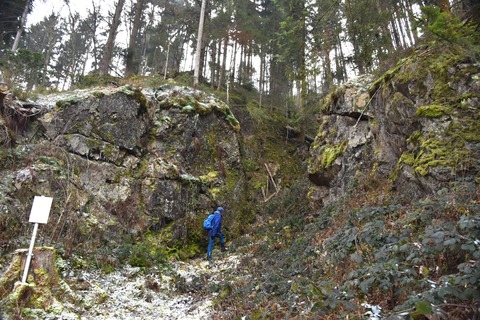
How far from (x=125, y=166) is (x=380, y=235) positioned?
27.9ft

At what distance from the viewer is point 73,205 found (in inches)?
330

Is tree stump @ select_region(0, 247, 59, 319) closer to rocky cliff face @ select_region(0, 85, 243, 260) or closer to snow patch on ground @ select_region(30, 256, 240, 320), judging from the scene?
snow patch on ground @ select_region(30, 256, 240, 320)

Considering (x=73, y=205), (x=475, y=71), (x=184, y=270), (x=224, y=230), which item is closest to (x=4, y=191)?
(x=73, y=205)

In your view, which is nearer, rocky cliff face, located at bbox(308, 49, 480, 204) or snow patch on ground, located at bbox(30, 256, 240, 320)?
snow patch on ground, located at bbox(30, 256, 240, 320)

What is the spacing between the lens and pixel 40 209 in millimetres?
5293

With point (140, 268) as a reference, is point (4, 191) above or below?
above

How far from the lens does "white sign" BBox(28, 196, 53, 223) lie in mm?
5238

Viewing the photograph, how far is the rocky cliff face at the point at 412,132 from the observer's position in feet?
18.0

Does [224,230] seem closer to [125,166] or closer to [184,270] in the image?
[184,270]

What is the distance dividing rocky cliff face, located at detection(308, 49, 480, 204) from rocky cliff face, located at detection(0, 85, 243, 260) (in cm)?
478

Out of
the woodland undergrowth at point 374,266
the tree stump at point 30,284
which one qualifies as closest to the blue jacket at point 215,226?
the woodland undergrowth at point 374,266

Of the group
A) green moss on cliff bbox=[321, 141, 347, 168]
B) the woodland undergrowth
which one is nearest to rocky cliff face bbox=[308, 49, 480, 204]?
green moss on cliff bbox=[321, 141, 347, 168]

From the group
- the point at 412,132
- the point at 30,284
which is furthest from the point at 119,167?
the point at 412,132

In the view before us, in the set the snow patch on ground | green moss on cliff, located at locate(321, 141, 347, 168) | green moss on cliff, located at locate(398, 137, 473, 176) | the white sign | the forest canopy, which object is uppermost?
the forest canopy
